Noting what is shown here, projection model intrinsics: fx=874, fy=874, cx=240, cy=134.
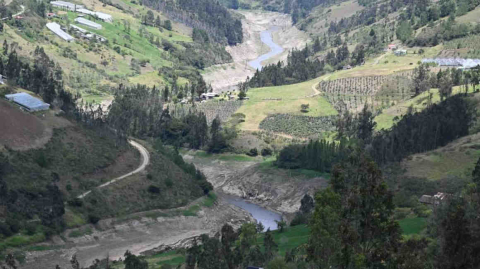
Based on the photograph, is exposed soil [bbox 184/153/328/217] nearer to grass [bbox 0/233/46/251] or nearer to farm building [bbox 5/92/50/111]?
farm building [bbox 5/92/50/111]

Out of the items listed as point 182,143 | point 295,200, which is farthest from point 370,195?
point 182,143

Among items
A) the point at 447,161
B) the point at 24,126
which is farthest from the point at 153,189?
the point at 447,161

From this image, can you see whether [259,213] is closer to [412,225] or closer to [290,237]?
[290,237]

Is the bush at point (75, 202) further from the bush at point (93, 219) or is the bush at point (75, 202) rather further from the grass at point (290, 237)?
the grass at point (290, 237)

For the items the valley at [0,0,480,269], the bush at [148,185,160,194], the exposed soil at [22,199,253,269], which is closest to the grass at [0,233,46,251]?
the valley at [0,0,480,269]

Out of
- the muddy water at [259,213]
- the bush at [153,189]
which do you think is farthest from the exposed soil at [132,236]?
the bush at [153,189]
